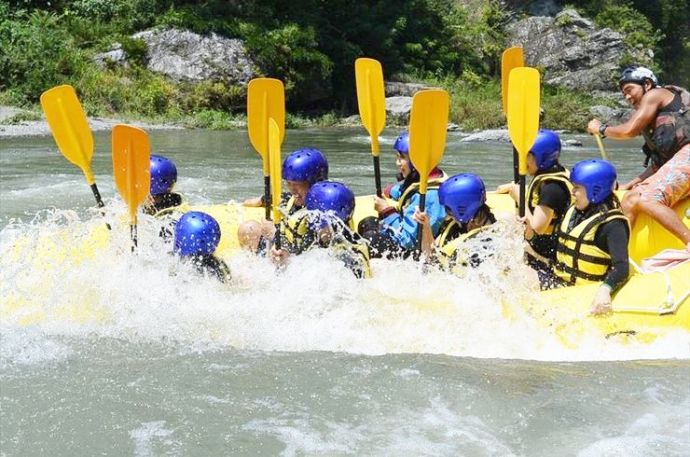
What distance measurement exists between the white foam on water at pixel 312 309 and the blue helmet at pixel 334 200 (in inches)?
8.5

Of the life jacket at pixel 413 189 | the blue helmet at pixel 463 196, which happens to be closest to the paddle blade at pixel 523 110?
the blue helmet at pixel 463 196

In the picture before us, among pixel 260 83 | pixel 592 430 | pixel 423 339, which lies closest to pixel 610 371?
pixel 592 430

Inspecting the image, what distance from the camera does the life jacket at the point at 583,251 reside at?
11.7 ft

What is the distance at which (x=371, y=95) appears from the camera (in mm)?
4715

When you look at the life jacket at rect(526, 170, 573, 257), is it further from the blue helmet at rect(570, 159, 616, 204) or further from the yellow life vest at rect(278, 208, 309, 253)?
the yellow life vest at rect(278, 208, 309, 253)

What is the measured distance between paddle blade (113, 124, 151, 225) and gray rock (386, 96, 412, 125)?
46.1 feet

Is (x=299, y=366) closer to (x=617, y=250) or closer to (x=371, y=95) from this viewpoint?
(x=617, y=250)

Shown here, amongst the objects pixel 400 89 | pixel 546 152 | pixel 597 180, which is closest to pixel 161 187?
pixel 546 152

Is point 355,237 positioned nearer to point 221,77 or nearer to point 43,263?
point 43,263

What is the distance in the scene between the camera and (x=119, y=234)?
168 inches

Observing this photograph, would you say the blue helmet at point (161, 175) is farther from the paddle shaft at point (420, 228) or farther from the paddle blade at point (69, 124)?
the paddle shaft at point (420, 228)

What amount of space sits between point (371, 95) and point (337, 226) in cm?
123

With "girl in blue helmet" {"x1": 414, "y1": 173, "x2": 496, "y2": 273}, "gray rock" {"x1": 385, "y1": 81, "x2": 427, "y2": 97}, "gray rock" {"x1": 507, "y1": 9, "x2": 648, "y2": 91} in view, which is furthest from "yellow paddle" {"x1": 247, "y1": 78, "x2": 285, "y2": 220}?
"gray rock" {"x1": 507, "y1": 9, "x2": 648, "y2": 91}

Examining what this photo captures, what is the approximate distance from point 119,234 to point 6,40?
14964mm
